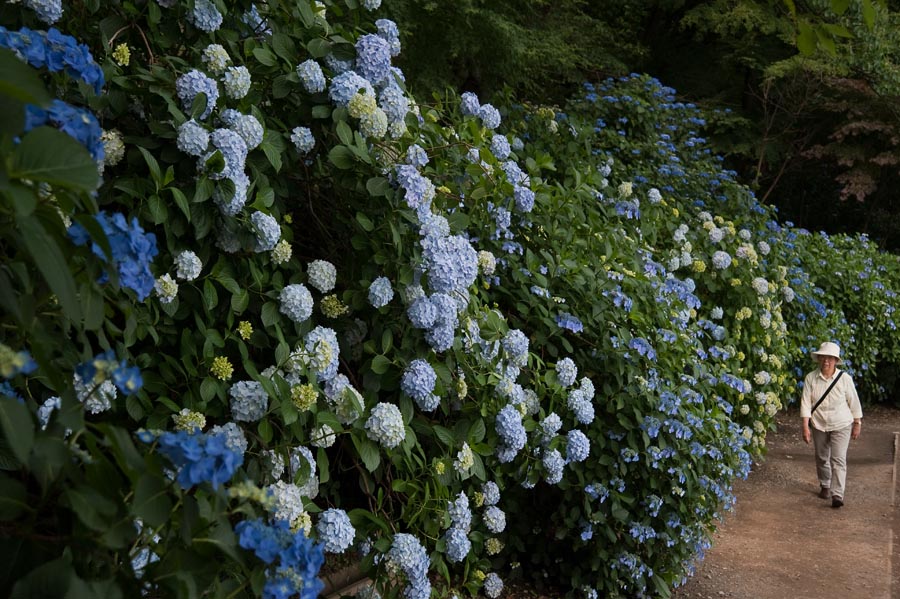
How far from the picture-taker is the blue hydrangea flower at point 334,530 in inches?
97.0

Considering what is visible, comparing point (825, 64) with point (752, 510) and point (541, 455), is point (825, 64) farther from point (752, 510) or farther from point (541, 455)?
point (541, 455)

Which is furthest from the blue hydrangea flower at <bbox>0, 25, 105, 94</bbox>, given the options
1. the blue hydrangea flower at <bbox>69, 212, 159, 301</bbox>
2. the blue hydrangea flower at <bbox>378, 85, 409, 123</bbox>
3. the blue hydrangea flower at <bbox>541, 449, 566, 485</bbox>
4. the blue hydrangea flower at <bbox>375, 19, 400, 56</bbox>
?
the blue hydrangea flower at <bbox>541, 449, 566, 485</bbox>

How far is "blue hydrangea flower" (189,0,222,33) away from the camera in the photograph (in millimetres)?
2561

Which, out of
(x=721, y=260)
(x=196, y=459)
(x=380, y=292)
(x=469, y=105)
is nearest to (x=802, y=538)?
(x=721, y=260)

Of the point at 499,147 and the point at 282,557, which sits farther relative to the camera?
the point at 499,147

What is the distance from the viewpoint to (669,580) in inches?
179

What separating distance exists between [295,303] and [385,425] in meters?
0.43

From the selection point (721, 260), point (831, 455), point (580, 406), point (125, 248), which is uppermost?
point (125, 248)

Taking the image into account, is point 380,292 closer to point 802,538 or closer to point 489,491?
point 489,491

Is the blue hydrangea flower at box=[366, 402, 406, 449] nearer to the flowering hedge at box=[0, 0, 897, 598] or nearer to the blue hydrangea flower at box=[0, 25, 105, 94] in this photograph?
the flowering hedge at box=[0, 0, 897, 598]

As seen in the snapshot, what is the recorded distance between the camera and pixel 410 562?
2.66 m

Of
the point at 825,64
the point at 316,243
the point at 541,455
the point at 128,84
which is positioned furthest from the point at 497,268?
the point at 825,64

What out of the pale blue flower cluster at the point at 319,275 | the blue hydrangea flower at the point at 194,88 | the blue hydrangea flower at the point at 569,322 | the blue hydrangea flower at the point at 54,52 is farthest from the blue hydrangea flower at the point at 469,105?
the blue hydrangea flower at the point at 54,52

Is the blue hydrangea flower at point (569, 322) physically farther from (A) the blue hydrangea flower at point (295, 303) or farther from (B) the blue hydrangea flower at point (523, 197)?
(A) the blue hydrangea flower at point (295, 303)
